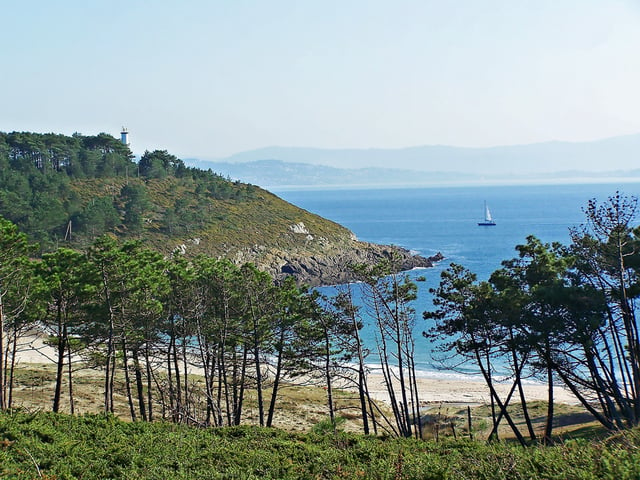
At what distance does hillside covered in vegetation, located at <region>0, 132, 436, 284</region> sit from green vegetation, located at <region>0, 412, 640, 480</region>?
4712 cm

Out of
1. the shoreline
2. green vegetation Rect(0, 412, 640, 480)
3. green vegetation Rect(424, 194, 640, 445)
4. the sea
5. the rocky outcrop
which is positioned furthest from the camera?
the rocky outcrop

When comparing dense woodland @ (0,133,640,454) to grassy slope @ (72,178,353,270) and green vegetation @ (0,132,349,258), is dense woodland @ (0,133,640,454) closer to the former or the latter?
green vegetation @ (0,132,349,258)

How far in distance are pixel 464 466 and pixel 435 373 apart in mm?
32053

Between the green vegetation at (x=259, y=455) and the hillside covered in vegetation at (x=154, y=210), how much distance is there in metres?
47.1

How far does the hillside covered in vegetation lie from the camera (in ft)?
212

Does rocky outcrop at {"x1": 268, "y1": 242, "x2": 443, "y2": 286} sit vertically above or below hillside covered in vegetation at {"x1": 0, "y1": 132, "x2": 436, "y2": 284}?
below

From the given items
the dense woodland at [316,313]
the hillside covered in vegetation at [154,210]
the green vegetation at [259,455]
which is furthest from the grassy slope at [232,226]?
the green vegetation at [259,455]

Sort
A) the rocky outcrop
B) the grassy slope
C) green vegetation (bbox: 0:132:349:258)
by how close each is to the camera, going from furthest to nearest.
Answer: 1. the grassy slope
2. the rocky outcrop
3. green vegetation (bbox: 0:132:349:258)

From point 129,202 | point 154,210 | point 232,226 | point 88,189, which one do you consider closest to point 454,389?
point 232,226

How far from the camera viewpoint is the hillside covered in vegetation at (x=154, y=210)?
64.8m

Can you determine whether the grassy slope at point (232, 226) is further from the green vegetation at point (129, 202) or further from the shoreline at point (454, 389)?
the shoreline at point (454, 389)

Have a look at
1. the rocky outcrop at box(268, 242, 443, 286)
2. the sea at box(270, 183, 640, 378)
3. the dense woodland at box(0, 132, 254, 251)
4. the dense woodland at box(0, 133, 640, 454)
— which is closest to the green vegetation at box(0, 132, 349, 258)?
the dense woodland at box(0, 132, 254, 251)

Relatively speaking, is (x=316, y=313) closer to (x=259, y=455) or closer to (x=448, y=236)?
(x=259, y=455)

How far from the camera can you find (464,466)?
35.0ft
